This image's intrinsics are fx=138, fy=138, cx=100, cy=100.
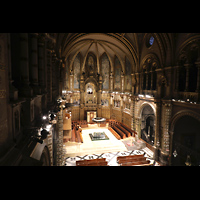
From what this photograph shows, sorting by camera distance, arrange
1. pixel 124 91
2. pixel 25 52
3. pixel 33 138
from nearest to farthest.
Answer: pixel 33 138 < pixel 25 52 < pixel 124 91

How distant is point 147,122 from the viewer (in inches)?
778

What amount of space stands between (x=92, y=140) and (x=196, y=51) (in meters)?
15.0

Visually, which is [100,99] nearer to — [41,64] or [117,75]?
[117,75]

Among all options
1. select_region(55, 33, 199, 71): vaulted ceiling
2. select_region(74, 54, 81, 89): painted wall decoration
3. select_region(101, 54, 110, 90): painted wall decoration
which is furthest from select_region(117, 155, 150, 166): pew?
select_region(74, 54, 81, 89): painted wall decoration

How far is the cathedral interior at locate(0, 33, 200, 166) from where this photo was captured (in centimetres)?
422

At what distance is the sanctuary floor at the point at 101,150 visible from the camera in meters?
14.8

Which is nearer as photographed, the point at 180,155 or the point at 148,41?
the point at 180,155

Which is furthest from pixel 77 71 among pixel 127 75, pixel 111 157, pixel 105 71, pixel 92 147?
pixel 111 157

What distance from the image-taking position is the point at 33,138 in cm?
452

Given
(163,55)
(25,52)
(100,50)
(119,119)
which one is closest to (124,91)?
(119,119)

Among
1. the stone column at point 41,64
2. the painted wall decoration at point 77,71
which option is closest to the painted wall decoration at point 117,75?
the painted wall decoration at point 77,71

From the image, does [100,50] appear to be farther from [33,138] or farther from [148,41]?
[33,138]

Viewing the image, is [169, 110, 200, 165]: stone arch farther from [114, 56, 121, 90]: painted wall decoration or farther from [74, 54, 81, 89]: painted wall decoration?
[74, 54, 81, 89]: painted wall decoration
